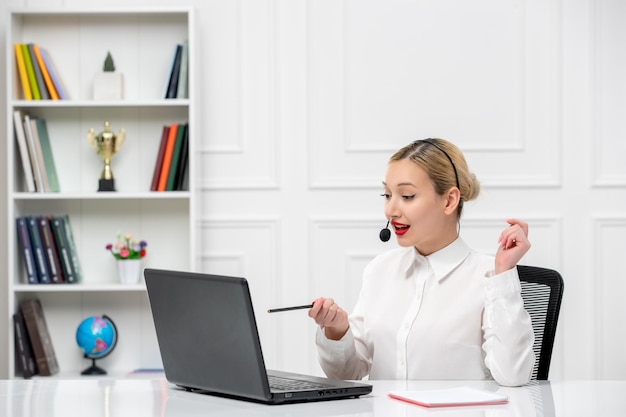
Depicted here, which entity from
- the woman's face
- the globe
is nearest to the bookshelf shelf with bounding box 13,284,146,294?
the globe

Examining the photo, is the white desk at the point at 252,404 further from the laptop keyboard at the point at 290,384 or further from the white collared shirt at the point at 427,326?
the white collared shirt at the point at 427,326

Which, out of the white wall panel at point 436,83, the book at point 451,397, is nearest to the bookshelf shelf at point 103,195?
the white wall panel at point 436,83

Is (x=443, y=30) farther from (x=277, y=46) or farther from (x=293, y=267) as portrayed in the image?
(x=293, y=267)

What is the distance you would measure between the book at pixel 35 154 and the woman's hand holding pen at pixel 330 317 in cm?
202

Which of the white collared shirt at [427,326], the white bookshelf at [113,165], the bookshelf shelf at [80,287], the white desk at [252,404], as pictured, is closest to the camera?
the white desk at [252,404]

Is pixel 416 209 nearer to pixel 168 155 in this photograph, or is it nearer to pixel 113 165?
pixel 168 155

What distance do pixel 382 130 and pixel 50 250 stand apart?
1.45 m

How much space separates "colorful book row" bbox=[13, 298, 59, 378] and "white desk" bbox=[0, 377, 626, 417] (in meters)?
1.83

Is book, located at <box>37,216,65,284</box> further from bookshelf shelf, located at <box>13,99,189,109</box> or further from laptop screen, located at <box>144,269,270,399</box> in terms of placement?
laptop screen, located at <box>144,269,270,399</box>

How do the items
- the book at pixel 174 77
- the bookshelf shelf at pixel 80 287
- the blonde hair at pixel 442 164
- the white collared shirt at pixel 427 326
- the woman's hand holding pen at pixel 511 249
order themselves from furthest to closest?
the book at pixel 174 77, the bookshelf shelf at pixel 80 287, the blonde hair at pixel 442 164, the white collared shirt at pixel 427 326, the woman's hand holding pen at pixel 511 249

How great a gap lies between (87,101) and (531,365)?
2337mm

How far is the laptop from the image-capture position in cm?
159

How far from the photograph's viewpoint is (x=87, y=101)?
3.62 m

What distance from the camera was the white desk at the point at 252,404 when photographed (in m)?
1.55
